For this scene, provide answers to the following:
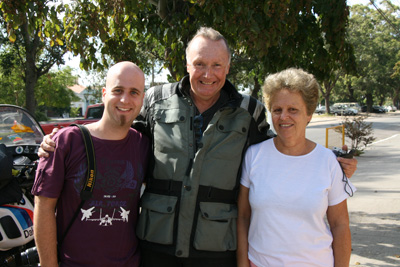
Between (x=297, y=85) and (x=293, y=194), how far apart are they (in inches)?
24.9

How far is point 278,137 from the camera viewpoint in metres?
2.32

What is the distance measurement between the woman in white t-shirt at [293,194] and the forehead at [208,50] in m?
0.37

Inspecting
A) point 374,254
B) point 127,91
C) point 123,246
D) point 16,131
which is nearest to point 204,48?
point 127,91

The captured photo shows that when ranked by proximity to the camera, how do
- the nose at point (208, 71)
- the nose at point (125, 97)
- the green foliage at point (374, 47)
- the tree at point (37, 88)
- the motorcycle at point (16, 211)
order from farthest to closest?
1. the green foliage at point (374, 47)
2. the tree at point (37, 88)
3. the motorcycle at point (16, 211)
4. the nose at point (208, 71)
5. the nose at point (125, 97)

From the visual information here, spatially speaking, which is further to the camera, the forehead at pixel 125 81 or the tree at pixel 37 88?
the tree at pixel 37 88

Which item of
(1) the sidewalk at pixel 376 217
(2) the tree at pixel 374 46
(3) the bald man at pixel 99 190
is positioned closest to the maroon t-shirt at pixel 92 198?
(3) the bald man at pixel 99 190

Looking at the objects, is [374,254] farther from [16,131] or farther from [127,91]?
[16,131]

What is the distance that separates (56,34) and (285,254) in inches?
149

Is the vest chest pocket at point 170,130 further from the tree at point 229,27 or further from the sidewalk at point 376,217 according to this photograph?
the sidewalk at point 376,217

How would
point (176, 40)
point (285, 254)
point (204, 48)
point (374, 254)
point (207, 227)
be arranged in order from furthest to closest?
point (374, 254) → point (176, 40) → point (204, 48) → point (207, 227) → point (285, 254)

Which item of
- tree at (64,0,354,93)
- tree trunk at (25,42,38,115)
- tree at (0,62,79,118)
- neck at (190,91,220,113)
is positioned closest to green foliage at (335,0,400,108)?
tree at (0,62,79,118)

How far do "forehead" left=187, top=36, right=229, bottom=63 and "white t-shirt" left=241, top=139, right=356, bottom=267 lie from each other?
2.49 ft

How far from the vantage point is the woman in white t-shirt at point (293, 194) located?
2084mm

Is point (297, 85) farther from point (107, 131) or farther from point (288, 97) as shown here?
point (107, 131)
